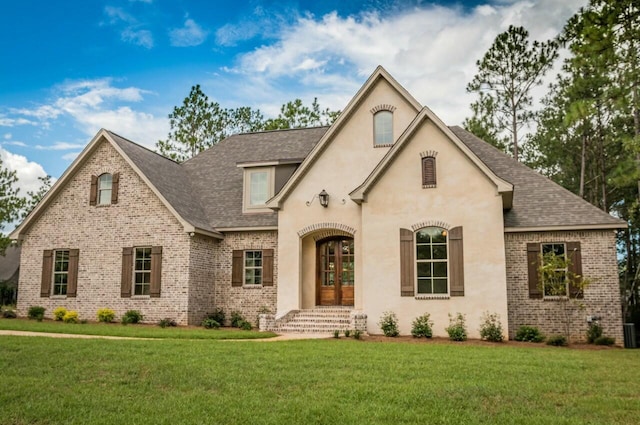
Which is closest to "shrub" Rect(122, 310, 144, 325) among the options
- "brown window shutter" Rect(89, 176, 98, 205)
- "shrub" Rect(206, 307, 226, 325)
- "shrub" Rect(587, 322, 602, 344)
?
"shrub" Rect(206, 307, 226, 325)

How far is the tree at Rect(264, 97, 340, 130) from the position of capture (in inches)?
1382

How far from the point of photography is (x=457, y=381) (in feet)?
26.8

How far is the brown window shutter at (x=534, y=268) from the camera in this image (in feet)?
53.6

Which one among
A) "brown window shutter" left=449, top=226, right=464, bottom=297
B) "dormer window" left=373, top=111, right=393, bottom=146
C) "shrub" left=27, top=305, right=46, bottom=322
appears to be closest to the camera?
"brown window shutter" left=449, top=226, right=464, bottom=297

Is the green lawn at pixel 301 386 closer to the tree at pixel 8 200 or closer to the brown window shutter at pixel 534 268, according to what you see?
the brown window shutter at pixel 534 268

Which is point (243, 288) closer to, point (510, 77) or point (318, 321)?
point (318, 321)

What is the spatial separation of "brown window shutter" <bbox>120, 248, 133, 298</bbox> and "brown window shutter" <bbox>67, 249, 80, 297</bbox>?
6.15ft

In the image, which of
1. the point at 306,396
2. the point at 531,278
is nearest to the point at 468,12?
the point at 531,278

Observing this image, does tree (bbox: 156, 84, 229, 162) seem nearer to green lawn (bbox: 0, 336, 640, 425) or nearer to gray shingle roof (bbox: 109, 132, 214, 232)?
gray shingle roof (bbox: 109, 132, 214, 232)

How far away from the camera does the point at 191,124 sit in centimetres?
3681

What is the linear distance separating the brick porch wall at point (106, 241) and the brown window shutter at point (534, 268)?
1071 centimetres

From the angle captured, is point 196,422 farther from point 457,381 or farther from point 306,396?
point 457,381

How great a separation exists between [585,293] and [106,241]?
15593 mm

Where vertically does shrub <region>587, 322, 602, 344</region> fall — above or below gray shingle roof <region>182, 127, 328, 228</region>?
below
